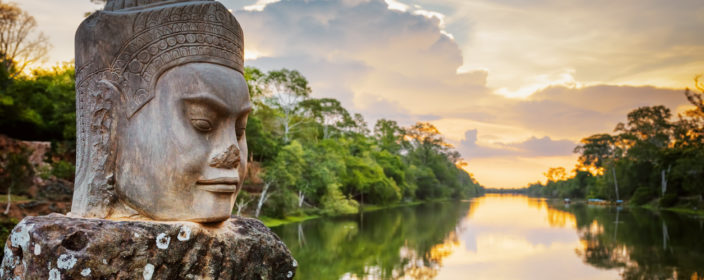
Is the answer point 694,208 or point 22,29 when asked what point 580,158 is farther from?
point 22,29

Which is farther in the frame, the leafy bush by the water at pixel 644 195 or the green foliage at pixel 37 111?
the leafy bush by the water at pixel 644 195

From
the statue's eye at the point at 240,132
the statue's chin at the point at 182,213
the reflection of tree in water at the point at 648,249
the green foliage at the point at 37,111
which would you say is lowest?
the reflection of tree in water at the point at 648,249

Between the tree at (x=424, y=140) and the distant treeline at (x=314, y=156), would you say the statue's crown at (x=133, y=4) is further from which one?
the tree at (x=424, y=140)

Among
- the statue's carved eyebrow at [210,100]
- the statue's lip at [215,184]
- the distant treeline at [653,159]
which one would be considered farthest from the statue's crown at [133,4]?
the distant treeline at [653,159]

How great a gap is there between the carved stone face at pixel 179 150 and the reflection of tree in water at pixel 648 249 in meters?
12.5

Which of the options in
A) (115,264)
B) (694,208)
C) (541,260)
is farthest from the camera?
(694,208)

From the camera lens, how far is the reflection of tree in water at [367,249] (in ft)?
40.9

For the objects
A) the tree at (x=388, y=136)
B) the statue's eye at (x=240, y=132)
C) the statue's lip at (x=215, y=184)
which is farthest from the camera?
the tree at (x=388, y=136)

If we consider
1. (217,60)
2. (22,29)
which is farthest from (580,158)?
(217,60)

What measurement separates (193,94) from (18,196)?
54.6 ft

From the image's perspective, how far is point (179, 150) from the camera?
135 inches

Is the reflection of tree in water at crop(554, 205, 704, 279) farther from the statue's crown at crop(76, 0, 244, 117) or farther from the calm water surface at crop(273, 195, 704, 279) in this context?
the statue's crown at crop(76, 0, 244, 117)

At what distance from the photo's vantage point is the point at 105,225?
10.2 ft

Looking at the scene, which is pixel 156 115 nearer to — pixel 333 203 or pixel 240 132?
pixel 240 132
